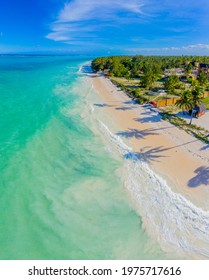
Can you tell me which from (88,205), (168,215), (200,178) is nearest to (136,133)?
(200,178)

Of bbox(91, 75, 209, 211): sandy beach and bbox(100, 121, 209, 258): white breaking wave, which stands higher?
bbox(91, 75, 209, 211): sandy beach

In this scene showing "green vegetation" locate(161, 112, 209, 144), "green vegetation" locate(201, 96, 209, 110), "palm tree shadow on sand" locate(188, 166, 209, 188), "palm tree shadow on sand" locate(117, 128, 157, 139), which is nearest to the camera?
"palm tree shadow on sand" locate(188, 166, 209, 188)

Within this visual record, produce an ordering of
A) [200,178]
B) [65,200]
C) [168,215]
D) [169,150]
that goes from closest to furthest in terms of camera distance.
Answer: [168,215] → [65,200] → [200,178] → [169,150]

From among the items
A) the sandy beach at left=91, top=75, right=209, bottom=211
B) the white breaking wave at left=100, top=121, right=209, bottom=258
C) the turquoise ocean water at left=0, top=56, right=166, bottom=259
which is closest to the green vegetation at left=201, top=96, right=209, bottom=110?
the sandy beach at left=91, top=75, right=209, bottom=211

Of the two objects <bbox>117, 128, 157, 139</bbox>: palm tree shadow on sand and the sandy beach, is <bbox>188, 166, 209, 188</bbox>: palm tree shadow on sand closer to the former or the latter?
the sandy beach

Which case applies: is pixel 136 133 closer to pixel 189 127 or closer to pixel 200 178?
pixel 189 127

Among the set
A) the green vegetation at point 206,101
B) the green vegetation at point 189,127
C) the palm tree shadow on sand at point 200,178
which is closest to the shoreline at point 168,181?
the palm tree shadow on sand at point 200,178
